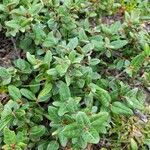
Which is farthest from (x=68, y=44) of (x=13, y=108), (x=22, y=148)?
(x=22, y=148)

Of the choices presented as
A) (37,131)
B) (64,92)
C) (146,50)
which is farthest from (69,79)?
(146,50)

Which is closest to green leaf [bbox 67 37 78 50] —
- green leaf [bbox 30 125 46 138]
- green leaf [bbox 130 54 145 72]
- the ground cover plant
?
the ground cover plant

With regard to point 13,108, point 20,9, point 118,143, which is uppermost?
A: point 20,9

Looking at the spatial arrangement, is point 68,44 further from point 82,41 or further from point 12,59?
point 12,59

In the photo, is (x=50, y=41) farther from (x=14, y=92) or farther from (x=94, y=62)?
(x=14, y=92)

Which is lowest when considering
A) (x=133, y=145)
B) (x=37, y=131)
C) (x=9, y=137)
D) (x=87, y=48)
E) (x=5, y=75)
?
(x=133, y=145)

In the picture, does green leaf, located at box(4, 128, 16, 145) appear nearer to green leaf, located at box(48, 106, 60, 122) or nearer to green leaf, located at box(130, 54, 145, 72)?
green leaf, located at box(48, 106, 60, 122)
